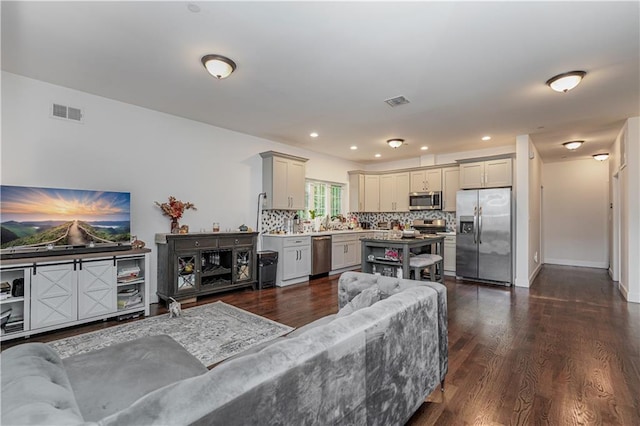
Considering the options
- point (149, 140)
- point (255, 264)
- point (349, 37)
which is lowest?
point (255, 264)

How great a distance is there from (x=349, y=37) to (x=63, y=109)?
351 centimetres

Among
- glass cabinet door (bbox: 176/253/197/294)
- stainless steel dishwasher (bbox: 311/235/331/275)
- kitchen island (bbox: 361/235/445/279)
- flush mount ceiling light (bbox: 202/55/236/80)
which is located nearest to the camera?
flush mount ceiling light (bbox: 202/55/236/80)

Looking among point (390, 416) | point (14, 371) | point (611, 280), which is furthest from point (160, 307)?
point (611, 280)

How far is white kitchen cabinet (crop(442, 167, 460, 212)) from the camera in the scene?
21.6ft

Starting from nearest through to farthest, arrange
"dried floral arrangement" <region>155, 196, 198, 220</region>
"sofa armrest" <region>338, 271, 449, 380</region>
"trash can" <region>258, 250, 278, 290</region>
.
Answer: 1. "sofa armrest" <region>338, 271, 449, 380</region>
2. "dried floral arrangement" <region>155, 196, 198, 220</region>
3. "trash can" <region>258, 250, 278, 290</region>

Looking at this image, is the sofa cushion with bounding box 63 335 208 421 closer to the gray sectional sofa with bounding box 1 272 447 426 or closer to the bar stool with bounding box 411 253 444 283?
the gray sectional sofa with bounding box 1 272 447 426

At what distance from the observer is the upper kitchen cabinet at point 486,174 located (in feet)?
18.6

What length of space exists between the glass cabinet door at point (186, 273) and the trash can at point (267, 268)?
1127 mm

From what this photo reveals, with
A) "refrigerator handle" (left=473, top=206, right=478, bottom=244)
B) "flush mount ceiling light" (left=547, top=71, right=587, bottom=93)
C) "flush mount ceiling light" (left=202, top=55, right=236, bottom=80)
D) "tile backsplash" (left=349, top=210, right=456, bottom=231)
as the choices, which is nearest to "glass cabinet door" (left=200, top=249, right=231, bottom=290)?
"flush mount ceiling light" (left=202, top=55, right=236, bottom=80)

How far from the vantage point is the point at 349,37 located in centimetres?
254

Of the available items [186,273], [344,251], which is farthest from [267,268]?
[344,251]

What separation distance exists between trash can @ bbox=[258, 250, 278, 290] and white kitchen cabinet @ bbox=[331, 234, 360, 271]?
147 centimetres

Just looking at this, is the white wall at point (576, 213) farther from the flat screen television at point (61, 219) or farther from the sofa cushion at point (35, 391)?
the sofa cushion at point (35, 391)

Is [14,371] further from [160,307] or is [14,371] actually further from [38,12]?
[160,307]
